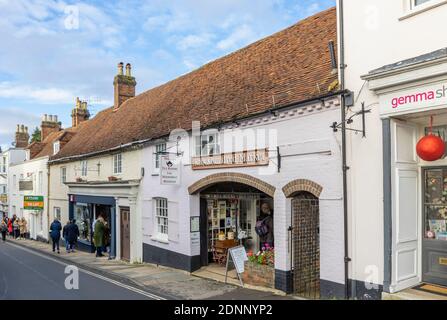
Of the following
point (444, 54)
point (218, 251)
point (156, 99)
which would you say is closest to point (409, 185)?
point (444, 54)

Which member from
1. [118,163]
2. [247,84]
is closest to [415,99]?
[247,84]

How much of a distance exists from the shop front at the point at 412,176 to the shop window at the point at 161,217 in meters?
9.12

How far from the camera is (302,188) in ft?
29.6

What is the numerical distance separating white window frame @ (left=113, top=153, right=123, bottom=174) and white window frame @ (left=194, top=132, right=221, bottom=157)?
6267 millimetres

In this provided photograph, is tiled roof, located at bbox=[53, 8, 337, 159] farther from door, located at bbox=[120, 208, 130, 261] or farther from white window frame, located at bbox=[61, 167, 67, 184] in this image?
white window frame, located at bbox=[61, 167, 67, 184]

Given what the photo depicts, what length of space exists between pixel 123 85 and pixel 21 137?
22.4 m

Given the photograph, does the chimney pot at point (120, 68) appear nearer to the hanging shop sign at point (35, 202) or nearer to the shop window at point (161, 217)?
the hanging shop sign at point (35, 202)

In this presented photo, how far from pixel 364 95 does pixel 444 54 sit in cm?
176

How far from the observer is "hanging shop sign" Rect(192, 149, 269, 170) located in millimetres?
10211

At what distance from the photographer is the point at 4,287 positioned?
11.2 metres

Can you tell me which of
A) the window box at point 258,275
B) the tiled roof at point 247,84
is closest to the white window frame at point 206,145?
the tiled roof at point 247,84

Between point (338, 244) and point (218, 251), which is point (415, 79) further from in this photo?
point (218, 251)

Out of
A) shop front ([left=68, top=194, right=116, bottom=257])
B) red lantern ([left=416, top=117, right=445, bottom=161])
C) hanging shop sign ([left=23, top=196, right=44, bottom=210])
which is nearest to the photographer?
red lantern ([left=416, top=117, right=445, bottom=161])

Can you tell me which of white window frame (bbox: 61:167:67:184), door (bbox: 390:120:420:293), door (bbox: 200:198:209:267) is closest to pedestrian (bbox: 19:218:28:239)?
white window frame (bbox: 61:167:67:184)
